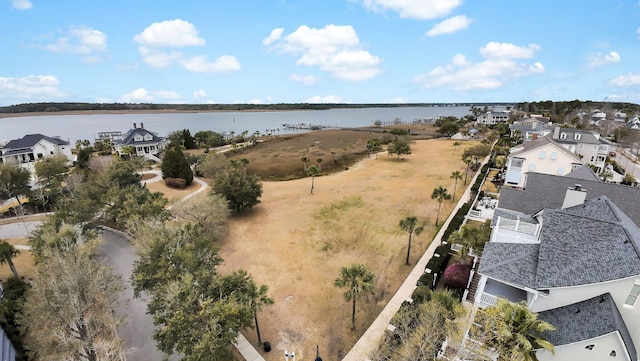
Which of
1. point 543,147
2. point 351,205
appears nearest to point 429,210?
point 351,205

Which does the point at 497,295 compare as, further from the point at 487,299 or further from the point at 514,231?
the point at 514,231

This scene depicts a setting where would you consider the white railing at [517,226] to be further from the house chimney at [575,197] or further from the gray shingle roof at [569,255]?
the house chimney at [575,197]

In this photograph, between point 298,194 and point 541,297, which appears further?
point 298,194

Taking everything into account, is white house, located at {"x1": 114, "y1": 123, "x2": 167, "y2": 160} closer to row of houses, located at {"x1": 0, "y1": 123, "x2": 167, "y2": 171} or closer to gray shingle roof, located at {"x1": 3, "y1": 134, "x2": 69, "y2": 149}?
row of houses, located at {"x1": 0, "y1": 123, "x2": 167, "y2": 171}

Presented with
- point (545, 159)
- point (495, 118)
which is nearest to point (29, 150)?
point (545, 159)

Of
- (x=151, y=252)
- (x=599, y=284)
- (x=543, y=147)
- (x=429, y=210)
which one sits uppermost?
(x=543, y=147)

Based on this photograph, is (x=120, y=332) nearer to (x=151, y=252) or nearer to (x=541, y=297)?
(x=151, y=252)
